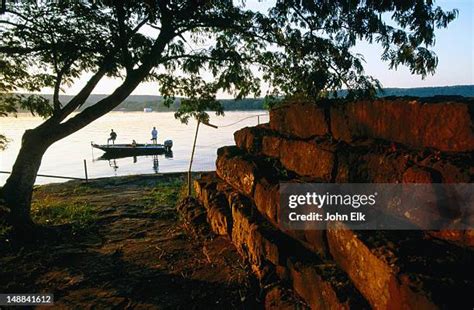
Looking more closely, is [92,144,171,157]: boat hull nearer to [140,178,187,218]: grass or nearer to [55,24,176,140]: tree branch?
[140,178,187,218]: grass

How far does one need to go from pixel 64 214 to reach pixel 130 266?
13.6ft

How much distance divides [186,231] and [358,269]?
4.57 meters

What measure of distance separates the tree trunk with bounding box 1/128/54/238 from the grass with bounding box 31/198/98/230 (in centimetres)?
103

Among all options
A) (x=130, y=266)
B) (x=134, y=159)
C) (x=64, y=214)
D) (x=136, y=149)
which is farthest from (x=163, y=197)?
(x=134, y=159)

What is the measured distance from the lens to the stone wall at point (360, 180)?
2389 mm

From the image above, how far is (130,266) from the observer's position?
536 centimetres

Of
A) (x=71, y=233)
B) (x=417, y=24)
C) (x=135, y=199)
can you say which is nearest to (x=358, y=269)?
(x=417, y=24)

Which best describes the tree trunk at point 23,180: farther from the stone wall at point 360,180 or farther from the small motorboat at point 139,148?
the small motorboat at point 139,148

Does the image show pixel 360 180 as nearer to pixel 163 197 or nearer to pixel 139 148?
pixel 163 197

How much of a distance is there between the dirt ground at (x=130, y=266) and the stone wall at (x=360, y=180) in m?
0.49

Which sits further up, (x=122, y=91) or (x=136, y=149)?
(x=122, y=91)

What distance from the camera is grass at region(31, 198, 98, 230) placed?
7.83 m

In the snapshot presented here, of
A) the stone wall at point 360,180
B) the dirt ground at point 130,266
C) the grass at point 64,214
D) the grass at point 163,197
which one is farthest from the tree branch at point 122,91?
the stone wall at point 360,180

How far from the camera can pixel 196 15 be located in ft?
24.4
